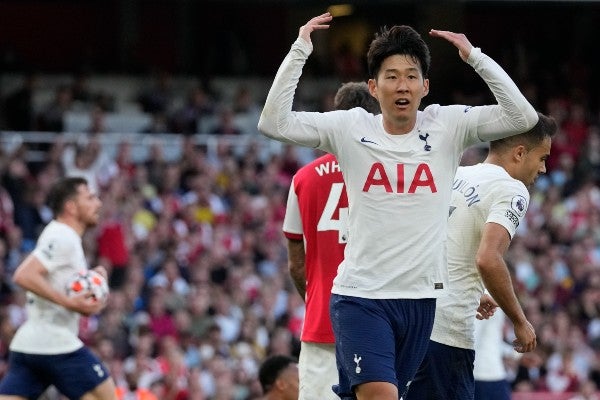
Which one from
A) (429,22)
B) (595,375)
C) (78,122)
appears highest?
(429,22)

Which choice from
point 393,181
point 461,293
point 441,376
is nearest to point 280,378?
point 441,376

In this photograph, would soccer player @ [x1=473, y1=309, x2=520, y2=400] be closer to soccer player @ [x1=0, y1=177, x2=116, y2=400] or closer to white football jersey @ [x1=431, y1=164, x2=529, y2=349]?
white football jersey @ [x1=431, y1=164, x2=529, y2=349]

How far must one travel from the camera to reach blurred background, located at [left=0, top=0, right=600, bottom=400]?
17.1 m

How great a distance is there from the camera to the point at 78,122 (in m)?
22.0

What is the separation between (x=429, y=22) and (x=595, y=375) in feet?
Answer: 32.2

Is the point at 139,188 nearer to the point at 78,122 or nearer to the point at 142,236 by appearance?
the point at 142,236

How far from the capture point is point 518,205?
25.4ft

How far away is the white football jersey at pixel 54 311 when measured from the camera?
10.4m

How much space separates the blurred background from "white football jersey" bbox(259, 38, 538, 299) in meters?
7.94

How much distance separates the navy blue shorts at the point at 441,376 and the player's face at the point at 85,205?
3590 millimetres

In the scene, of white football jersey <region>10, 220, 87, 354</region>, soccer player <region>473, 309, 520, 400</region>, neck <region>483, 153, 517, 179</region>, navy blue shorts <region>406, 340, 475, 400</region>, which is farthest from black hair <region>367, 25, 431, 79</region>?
white football jersey <region>10, 220, 87, 354</region>

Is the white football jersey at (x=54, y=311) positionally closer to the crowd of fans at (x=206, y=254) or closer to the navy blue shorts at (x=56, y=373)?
the navy blue shorts at (x=56, y=373)

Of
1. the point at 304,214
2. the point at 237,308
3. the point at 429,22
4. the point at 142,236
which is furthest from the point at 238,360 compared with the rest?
the point at 429,22

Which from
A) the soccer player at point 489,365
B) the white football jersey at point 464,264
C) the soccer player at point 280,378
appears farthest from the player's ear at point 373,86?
the soccer player at point 489,365
